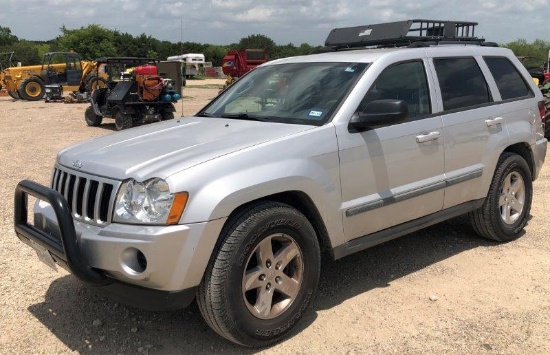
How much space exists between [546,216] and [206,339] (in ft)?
14.3

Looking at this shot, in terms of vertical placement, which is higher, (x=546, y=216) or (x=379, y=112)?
(x=379, y=112)

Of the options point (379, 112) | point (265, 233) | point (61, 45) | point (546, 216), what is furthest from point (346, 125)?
point (61, 45)

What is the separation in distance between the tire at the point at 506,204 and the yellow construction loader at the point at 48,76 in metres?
21.0

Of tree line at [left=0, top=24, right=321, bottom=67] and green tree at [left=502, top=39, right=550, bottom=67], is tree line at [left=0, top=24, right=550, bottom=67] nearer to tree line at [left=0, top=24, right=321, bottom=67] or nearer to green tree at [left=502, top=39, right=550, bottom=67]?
tree line at [left=0, top=24, right=321, bottom=67]

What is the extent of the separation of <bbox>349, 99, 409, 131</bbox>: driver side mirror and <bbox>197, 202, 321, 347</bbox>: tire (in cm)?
81

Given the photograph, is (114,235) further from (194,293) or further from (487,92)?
(487,92)

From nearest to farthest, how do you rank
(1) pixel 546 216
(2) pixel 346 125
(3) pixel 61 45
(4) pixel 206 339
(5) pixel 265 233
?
(5) pixel 265 233 → (4) pixel 206 339 → (2) pixel 346 125 → (1) pixel 546 216 → (3) pixel 61 45

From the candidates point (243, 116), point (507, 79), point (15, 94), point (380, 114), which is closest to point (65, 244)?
point (243, 116)

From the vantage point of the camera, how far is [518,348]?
11.3 feet

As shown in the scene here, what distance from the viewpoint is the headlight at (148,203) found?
3.01m

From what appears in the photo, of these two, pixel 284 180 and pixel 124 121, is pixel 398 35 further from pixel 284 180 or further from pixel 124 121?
pixel 124 121

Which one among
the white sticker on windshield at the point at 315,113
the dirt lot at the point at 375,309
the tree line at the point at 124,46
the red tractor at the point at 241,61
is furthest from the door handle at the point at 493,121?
the tree line at the point at 124,46

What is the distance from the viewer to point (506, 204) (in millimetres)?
5324

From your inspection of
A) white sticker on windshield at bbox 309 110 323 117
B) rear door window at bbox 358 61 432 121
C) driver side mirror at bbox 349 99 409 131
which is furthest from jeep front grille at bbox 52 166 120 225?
rear door window at bbox 358 61 432 121
